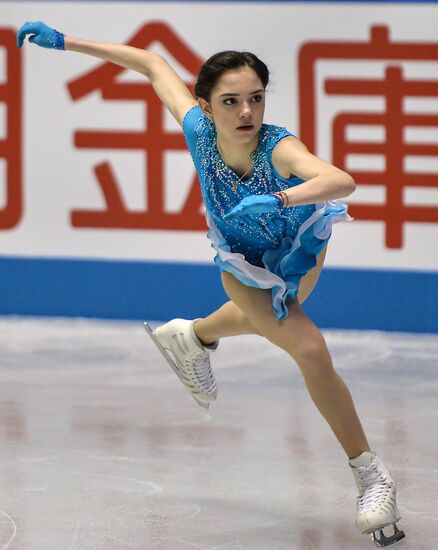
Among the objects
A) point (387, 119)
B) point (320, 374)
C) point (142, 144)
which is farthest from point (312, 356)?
Result: point (142, 144)

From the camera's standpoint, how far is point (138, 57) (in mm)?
3664

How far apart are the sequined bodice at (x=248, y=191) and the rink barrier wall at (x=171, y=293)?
235 cm

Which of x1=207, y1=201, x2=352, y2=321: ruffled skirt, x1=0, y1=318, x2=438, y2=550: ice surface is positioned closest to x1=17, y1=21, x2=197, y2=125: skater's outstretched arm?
x1=207, y1=201, x2=352, y2=321: ruffled skirt

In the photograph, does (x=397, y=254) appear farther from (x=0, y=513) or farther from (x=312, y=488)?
(x=0, y=513)

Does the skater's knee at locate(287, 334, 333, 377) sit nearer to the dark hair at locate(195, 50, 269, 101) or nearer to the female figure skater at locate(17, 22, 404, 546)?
the female figure skater at locate(17, 22, 404, 546)

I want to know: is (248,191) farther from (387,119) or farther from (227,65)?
(387,119)

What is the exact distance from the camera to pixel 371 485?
322 centimetres

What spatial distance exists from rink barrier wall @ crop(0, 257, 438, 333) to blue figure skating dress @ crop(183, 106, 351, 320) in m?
2.30

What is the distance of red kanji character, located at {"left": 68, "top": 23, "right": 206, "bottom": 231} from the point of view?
5.84 m

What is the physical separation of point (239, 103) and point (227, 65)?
11 centimetres

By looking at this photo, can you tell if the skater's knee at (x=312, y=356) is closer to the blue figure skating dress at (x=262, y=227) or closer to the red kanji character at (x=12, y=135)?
the blue figure skating dress at (x=262, y=227)

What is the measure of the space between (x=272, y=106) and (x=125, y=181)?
743 millimetres

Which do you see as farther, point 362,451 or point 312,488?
point 312,488

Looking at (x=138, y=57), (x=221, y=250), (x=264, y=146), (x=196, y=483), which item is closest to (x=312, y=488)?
(x=196, y=483)
